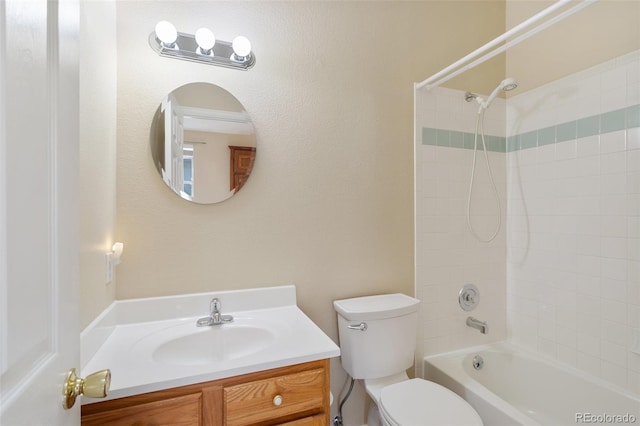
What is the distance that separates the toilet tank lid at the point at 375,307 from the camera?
4.92 ft

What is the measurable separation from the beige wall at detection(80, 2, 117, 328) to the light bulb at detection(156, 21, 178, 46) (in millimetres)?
170

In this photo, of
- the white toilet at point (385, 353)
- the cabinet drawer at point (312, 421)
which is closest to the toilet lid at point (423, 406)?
the white toilet at point (385, 353)

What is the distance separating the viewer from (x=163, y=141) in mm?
1363

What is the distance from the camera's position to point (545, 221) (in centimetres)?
191

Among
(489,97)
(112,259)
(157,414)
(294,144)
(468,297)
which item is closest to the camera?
(157,414)

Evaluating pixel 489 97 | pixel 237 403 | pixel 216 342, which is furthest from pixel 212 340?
pixel 489 97

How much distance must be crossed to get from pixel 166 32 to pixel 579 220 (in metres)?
2.24

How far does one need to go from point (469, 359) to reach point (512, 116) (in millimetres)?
1577

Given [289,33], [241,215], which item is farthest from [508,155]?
[241,215]

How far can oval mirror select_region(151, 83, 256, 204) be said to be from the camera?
4.48ft

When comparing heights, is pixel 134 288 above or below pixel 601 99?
below

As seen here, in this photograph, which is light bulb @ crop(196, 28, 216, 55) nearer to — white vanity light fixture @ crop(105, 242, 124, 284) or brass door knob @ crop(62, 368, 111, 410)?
white vanity light fixture @ crop(105, 242, 124, 284)

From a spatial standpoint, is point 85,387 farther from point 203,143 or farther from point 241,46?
point 241,46

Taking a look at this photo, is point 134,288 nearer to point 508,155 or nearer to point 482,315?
point 482,315
